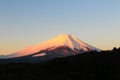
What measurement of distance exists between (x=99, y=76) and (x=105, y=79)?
3.92 feet

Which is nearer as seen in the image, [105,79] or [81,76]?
[105,79]

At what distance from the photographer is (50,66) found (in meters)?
72.6

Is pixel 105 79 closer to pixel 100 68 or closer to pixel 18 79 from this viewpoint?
pixel 100 68

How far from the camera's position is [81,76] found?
5566 centimetres

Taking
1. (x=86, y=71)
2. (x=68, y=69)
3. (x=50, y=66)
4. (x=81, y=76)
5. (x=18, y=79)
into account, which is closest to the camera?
(x=18, y=79)

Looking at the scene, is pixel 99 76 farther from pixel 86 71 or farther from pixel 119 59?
pixel 119 59

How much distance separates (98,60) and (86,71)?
907 centimetres

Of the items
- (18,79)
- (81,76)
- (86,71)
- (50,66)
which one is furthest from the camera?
(50,66)

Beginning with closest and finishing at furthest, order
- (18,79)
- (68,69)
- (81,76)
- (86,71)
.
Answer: (18,79), (81,76), (86,71), (68,69)

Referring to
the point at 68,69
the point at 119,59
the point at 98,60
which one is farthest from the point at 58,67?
the point at 119,59

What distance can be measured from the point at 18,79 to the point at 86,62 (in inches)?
912

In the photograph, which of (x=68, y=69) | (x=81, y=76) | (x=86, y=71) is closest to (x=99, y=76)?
(x=81, y=76)

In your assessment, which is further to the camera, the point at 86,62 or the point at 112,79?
the point at 86,62

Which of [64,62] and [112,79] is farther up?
[64,62]
